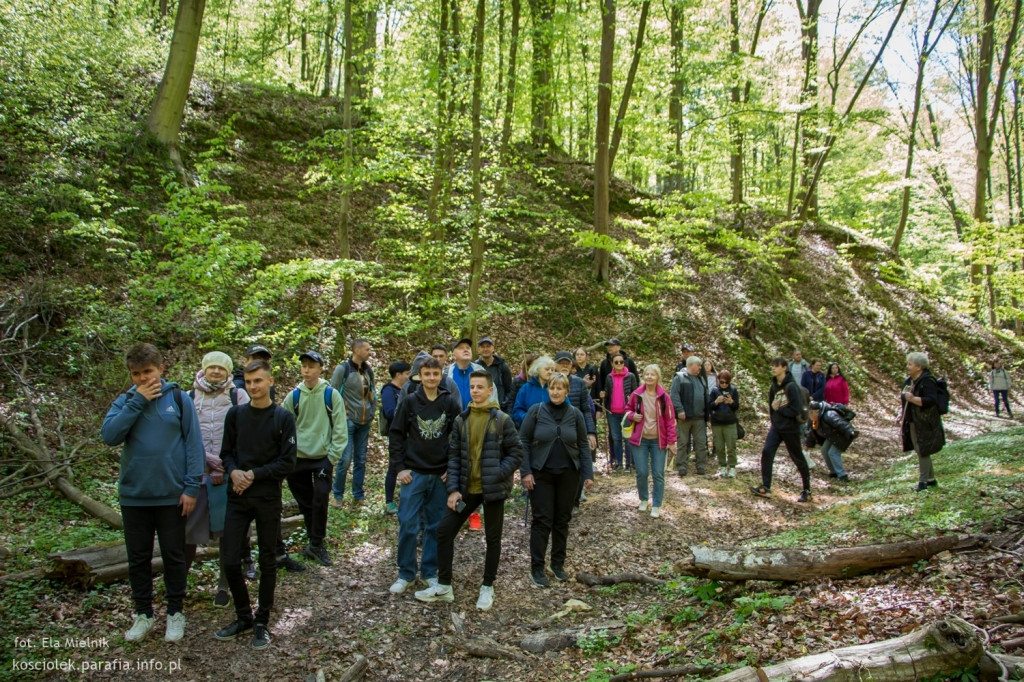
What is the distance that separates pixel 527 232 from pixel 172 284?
12.2m

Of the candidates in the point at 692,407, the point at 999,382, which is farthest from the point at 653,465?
the point at 999,382

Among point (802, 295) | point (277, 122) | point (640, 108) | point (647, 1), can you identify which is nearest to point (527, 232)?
point (640, 108)

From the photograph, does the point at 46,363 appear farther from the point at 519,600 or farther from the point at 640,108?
the point at 640,108

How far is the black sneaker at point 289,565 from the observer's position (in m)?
5.72

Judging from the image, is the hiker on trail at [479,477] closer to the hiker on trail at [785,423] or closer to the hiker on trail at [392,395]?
the hiker on trail at [392,395]

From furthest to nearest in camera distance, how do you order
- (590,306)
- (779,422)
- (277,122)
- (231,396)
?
1. (277,122)
2. (590,306)
3. (779,422)
4. (231,396)

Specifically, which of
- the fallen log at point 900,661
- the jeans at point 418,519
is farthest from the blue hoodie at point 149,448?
the fallen log at point 900,661

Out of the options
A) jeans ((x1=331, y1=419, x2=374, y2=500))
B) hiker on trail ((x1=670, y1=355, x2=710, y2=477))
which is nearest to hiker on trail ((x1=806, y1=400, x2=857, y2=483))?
hiker on trail ((x1=670, y1=355, x2=710, y2=477))

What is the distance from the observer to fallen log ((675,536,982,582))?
176 inches

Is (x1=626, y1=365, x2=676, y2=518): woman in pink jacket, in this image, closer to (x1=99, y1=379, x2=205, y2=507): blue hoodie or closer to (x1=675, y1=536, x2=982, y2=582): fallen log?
(x1=675, y1=536, x2=982, y2=582): fallen log

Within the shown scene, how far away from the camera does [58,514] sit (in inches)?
238

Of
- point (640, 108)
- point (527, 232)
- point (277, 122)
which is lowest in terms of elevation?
point (527, 232)

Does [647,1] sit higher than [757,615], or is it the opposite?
[647,1]

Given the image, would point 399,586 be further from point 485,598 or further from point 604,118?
point 604,118
